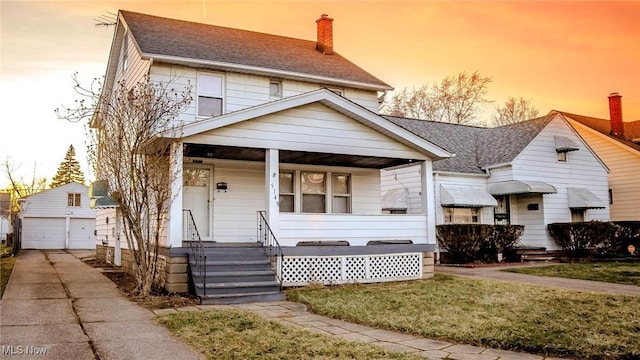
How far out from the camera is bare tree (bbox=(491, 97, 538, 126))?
3988 centimetres

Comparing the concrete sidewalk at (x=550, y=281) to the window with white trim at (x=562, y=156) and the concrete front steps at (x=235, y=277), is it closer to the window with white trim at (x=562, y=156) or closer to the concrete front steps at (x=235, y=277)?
the concrete front steps at (x=235, y=277)

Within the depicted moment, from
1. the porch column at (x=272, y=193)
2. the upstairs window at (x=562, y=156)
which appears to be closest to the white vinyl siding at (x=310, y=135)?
the porch column at (x=272, y=193)

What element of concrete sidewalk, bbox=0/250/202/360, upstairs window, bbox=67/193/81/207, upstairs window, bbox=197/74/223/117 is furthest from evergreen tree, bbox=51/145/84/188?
concrete sidewalk, bbox=0/250/202/360

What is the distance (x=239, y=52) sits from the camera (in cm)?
1540

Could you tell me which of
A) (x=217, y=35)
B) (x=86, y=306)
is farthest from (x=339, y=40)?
(x=86, y=306)

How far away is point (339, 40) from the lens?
2062cm

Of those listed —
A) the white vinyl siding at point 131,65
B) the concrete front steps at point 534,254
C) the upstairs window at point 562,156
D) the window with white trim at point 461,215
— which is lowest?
the concrete front steps at point 534,254

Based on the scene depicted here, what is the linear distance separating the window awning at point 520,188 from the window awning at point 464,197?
1.69 feet

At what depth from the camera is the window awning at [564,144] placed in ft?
68.4

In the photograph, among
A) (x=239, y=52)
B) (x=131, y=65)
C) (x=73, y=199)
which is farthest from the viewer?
(x=73, y=199)

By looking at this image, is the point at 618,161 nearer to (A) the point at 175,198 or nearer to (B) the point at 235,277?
(B) the point at 235,277

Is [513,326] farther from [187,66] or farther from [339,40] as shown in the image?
[339,40]

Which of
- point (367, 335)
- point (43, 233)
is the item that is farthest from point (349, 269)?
point (43, 233)
